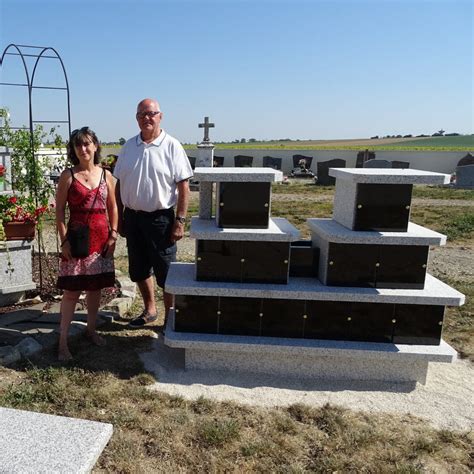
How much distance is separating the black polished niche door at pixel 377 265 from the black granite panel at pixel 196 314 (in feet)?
3.21

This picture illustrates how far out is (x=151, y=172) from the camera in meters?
3.85

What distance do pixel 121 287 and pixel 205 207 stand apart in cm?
192

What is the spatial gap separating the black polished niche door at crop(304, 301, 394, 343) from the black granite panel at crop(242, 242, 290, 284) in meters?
0.35

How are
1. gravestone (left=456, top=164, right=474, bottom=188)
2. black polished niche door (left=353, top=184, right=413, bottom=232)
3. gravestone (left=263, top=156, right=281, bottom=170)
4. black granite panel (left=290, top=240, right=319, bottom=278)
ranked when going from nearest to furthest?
black polished niche door (left=353, top=184, right=413, bottom=232) → black granite panel (left=290, top=240, right=319, bottom=278) → gravestone (left=456, top=164, right=474, bottom=188) → gravestone (left=263, top=156, right=281, bottom=170)

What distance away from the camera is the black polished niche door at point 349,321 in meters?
3.67

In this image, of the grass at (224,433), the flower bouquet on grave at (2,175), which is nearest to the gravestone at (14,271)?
the flower bouquet on grave at (2,175)

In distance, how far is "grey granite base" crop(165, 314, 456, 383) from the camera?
3615 millimetres

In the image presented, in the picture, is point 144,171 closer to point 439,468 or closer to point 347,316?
point 347,316

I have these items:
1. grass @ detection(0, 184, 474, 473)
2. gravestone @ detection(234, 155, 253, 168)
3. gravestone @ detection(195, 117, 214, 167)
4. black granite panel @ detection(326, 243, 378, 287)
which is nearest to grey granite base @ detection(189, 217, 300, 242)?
black granite panel @ detection(326, 243, 378, 287)

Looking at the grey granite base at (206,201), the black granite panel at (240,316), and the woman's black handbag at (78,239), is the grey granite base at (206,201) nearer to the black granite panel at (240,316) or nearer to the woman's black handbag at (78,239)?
the black granite panel at (240,316)

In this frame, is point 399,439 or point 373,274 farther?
point 373,274

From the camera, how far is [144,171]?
3842mm

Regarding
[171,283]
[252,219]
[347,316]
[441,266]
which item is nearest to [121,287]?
[171,283]

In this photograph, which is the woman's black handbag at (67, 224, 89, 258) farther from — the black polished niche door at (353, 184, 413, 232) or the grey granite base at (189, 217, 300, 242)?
the black polished niche door at (353, 184, 413, 232)
